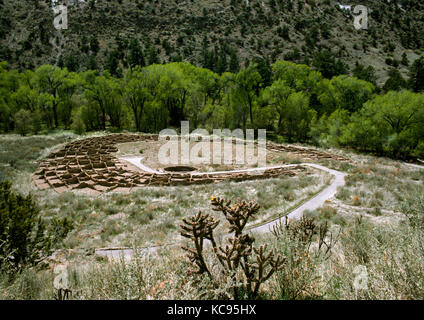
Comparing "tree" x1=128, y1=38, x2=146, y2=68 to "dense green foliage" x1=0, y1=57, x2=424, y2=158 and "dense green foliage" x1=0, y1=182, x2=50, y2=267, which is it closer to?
"dense green foliage" x1=0, y1=57, x2=424, y2=158

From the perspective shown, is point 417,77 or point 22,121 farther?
point 417,77

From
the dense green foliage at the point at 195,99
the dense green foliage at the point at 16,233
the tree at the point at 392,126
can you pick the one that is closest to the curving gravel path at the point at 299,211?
the dense green foliage at the point at 16,233

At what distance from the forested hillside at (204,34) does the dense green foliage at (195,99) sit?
21135 millimetres

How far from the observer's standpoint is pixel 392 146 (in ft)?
84.8

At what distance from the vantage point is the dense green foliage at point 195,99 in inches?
1372

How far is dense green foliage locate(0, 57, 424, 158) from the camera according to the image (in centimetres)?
3484

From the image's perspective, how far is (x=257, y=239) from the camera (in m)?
6.19

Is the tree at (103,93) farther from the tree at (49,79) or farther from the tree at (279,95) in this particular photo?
the tree at (279,95)

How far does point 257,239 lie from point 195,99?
36.3 meters

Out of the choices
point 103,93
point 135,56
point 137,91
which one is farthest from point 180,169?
point 135,56

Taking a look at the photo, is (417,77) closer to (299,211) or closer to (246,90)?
(246,90)

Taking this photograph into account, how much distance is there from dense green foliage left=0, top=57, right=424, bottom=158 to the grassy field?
16.6 meters
